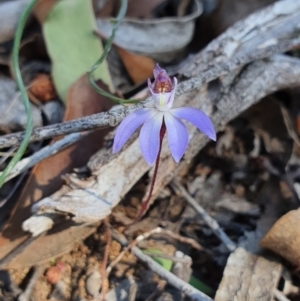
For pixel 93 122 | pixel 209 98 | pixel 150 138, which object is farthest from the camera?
pixel 209 98

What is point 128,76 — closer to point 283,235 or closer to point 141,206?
point 141,206

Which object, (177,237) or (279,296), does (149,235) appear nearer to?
(177,237)

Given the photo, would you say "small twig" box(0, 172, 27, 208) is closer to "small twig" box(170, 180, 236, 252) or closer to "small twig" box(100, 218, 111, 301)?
"small twig" box(100, 218, 111, 301)

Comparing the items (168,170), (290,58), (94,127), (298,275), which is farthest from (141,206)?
(290,58)

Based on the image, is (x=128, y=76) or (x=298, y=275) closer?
(x=298, y=275)

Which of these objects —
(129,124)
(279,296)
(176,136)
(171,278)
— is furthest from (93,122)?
(279,296)

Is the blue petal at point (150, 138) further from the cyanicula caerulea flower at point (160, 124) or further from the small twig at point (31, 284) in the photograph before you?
the small twig at point (31, 284)
